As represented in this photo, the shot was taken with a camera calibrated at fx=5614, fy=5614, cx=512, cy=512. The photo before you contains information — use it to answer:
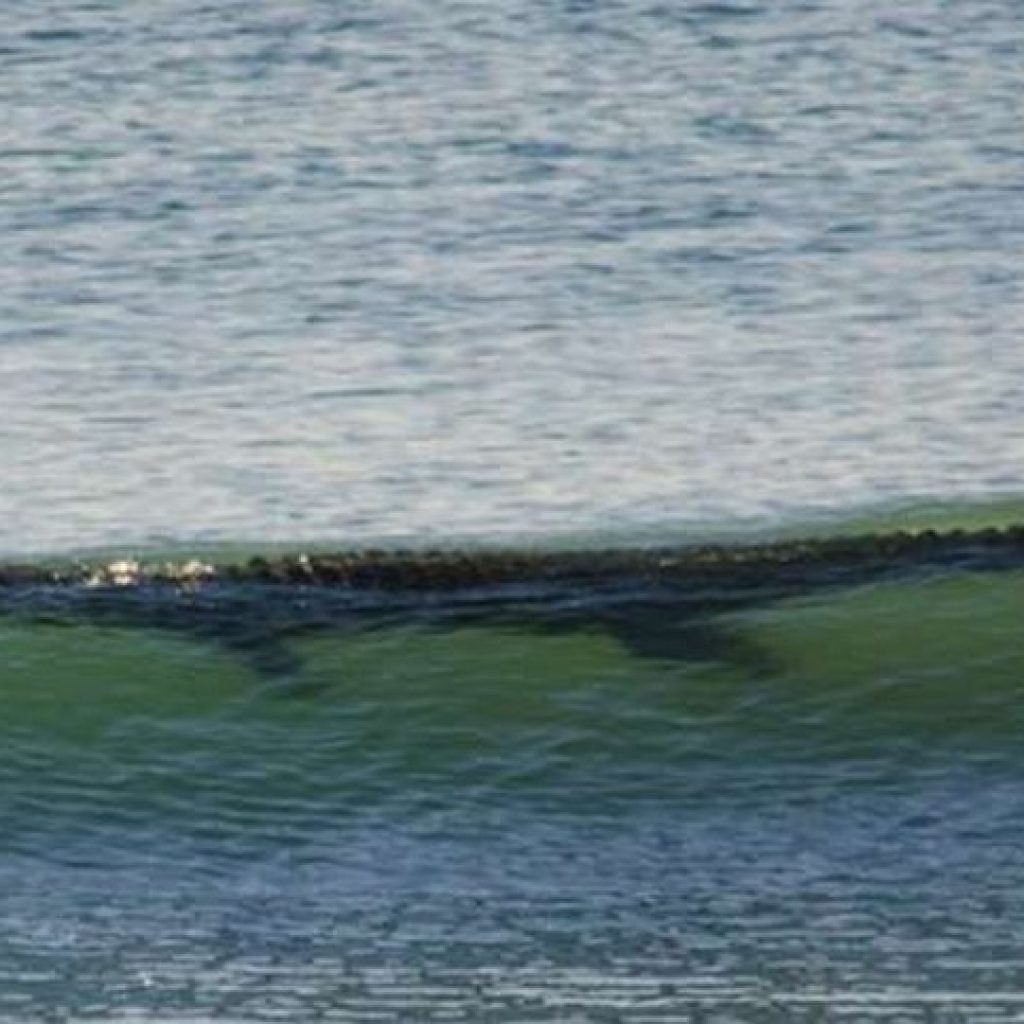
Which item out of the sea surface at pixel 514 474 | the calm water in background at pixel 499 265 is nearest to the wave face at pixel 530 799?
the sea surface at pixel 514 474

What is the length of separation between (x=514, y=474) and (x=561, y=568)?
1869 mm

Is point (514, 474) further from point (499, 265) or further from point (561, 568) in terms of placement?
point (499, 265)

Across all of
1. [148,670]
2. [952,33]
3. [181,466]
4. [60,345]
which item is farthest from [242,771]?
[952,33]

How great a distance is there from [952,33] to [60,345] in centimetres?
795

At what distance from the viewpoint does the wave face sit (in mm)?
10023

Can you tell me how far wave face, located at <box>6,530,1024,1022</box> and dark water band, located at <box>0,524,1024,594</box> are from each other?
25 millimetres

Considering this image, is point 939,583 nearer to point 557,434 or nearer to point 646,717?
point 646,717

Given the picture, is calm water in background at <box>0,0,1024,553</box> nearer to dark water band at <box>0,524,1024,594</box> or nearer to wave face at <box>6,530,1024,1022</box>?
dark water band at <box>0,524,1024,594</box>

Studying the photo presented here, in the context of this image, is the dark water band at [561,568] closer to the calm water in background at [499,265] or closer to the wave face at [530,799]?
the wave face at [530,799]

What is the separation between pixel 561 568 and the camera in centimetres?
1304

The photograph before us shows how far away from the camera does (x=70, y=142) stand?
70.8ft

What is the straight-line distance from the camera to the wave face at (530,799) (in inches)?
395

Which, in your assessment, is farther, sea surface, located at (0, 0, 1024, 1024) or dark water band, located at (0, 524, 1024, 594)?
A: dark water band, located at (0, 524, 1024, 594)

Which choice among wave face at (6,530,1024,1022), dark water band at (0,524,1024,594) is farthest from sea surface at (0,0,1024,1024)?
dark water band at (0,524,1024,594)
